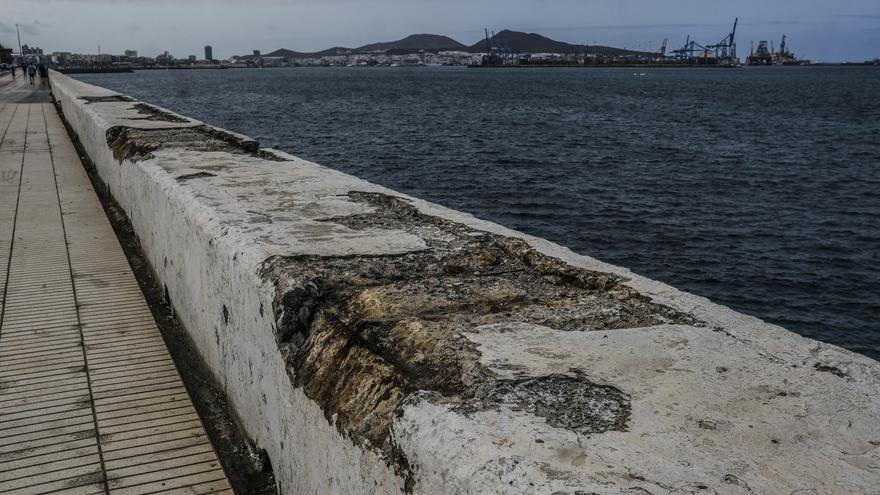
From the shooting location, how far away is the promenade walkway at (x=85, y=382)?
2.84 m

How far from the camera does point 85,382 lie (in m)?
3.58

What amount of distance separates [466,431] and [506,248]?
5.57 feet

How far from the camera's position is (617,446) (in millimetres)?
1671

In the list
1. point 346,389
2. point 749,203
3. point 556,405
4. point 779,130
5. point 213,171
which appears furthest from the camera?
point 779,130

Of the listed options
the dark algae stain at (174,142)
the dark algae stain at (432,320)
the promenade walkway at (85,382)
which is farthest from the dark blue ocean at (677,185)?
the promenade walkway at (85,382)

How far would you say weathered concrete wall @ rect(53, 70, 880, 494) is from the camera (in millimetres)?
1625

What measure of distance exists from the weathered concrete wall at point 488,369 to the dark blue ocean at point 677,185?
9687 millimetres

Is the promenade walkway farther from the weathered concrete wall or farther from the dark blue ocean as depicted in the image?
the dark blue ocean

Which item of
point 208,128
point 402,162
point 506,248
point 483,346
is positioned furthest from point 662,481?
point 402,162

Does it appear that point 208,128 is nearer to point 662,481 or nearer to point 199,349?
point 199,349

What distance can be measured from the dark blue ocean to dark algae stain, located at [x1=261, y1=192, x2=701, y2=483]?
963 cm

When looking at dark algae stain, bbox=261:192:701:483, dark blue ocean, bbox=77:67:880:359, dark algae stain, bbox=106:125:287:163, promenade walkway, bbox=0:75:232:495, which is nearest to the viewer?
dark algae stain, bbox=261:192:701:483

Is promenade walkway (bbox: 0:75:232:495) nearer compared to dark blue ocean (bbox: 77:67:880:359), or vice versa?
promenade walkway (bbox: 0:75:232:495)

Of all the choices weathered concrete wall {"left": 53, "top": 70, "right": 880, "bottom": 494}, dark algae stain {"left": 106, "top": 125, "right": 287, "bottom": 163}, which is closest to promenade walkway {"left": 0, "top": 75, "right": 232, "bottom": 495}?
weathered concrete wall {"left": 53, "top": 70, "right": 880, "bottom": 494}
